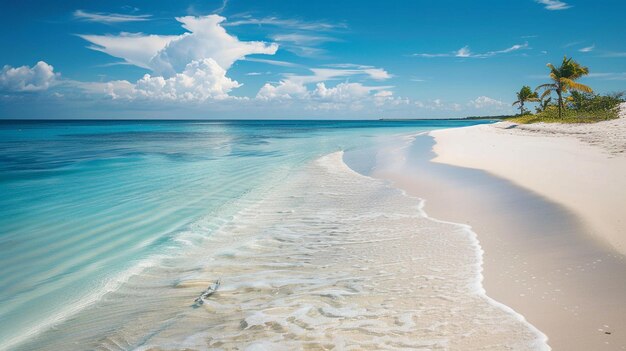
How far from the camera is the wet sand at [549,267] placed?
3.60 m

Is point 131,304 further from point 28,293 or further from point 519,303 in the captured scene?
point 519,303

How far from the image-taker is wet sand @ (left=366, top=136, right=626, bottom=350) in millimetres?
3599

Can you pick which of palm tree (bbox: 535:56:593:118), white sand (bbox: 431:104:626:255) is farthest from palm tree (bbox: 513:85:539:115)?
white sand (bbox: 431:104:626:255)

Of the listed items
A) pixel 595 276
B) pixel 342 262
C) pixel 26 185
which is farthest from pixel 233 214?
pixel 26 185

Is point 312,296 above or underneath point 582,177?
underneath

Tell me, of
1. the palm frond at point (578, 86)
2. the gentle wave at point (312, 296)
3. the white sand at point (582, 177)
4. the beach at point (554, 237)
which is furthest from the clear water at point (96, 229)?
the palm frond at point (578, 86)

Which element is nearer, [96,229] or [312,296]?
[312,296]

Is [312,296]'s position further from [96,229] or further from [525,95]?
[525,95]

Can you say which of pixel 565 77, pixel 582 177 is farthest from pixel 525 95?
pixel 582 177

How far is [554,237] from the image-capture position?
6258 millimetres

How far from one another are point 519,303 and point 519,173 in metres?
10.2

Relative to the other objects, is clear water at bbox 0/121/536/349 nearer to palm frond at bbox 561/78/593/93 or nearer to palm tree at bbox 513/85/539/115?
palm frond at bbox 561/78/593/93

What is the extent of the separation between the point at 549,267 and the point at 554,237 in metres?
1.54

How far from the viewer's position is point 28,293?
573cm
